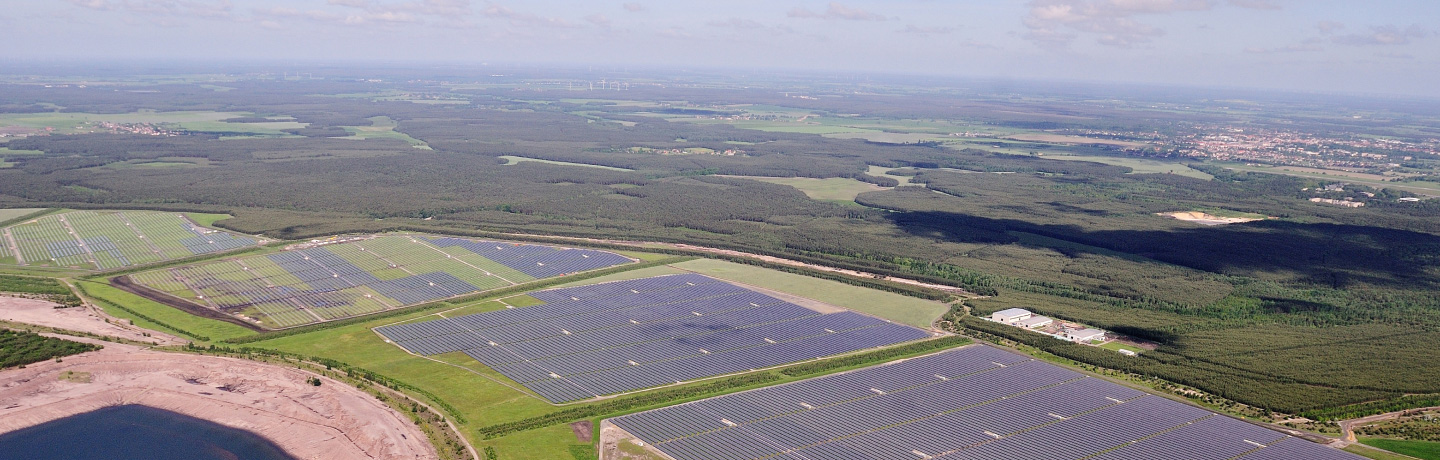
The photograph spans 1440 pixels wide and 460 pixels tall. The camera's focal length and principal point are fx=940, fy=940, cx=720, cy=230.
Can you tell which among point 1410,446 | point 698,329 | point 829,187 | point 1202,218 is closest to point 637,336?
point 698,329

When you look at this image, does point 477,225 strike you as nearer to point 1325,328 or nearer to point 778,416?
point 778,416

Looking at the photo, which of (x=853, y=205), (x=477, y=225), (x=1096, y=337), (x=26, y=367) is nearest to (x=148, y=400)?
(x=26, y=367)

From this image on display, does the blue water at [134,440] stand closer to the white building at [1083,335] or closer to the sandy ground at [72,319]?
the sandy ground at [72,319]

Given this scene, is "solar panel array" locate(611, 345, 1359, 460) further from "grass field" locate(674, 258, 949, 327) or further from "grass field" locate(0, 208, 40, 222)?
"grass field" locate(0, 208, 40, 222)

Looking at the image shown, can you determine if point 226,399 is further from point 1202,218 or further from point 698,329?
point 1202,218

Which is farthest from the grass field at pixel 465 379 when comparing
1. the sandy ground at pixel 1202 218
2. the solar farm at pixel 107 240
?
the sandy ground at pixel 1202 218

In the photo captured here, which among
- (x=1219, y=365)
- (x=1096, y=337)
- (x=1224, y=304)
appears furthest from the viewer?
(x=1224, y=304)
